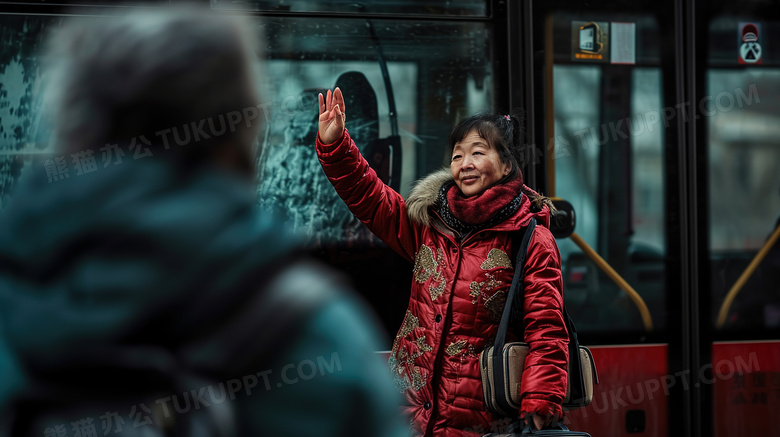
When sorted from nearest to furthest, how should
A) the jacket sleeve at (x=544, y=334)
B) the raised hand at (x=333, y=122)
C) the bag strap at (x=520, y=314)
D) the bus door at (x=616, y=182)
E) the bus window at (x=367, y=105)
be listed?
1. the jacket sleeve at (x=544, y=334)
2. the bag strap at (x=520, y=314)
3. the raised hand at (x=333, y=122)
4. the bus window at (x=367, y=105)
5. the bus door at (x=616, y=182)

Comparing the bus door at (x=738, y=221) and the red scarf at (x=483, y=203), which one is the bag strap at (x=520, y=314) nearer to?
the red scarf at (x=483, y=203)

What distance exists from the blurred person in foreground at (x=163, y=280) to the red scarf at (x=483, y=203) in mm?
1592

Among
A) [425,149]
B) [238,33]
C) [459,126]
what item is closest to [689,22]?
[425,149]

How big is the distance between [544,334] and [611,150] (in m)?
1.53

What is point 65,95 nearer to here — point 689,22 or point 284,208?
point 284,208

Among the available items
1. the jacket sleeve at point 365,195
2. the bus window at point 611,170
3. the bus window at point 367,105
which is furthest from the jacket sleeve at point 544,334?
the bus window at point 611,170

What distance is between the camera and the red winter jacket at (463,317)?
2.37m

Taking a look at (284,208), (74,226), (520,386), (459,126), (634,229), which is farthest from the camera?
(634,229)

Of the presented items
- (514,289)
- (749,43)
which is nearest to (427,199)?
(514,289)

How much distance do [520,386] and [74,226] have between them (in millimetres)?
1744

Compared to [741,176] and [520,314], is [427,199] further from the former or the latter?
[741,176]

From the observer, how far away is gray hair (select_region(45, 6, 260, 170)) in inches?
35.3

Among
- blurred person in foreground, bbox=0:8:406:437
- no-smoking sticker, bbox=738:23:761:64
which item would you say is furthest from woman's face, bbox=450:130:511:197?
no-smoking sticker, bbox=738:23:761:64

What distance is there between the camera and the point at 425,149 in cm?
345
